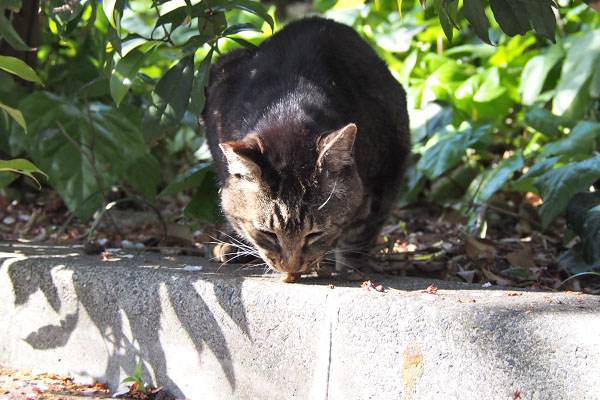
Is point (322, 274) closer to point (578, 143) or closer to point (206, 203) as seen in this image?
point (206, 203)

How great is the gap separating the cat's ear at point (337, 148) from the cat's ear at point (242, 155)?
0.21 meters

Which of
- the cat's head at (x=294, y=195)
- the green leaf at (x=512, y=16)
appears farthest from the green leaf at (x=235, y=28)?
the green leaf at (x=512, y=16)

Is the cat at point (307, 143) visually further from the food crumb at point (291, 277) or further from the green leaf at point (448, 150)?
the green leaf at point (448, 150)

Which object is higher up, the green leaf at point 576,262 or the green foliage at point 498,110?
the green foliage at point 498,110

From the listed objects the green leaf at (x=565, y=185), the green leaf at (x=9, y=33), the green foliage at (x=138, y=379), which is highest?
the green leaf at (x=9, y=33)

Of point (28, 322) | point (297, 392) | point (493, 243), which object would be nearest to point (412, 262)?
point (493, 243)

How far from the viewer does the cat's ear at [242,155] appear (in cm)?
216

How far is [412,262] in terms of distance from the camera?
288cm

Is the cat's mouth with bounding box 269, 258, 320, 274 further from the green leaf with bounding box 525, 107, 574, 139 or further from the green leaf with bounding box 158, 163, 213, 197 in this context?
the green leaf with bounding box 525, 107, 574, 139

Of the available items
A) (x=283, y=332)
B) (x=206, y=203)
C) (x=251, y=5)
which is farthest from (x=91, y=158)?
(x=283, y=332)

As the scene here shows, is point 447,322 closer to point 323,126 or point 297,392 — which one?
point 297,392

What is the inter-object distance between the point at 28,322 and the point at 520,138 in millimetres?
3123

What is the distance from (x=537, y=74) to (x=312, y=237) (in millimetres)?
2186

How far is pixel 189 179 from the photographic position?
3.10 m
